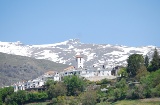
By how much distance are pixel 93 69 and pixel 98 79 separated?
39.7ft

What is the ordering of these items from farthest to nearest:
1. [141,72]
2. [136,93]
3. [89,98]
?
[141,72], [89,98], [136,93]

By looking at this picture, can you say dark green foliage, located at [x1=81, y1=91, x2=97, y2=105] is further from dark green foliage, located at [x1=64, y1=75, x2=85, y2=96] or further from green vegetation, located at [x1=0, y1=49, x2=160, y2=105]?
dark green foliage, located at [x1=64, y1=75, x2=85, y2=96]

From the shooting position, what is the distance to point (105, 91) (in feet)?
332

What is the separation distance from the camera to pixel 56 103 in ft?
318

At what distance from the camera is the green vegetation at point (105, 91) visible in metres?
92.1

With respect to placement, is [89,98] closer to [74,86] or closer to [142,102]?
[142,102]

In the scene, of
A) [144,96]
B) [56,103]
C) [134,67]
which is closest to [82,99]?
[56,103]

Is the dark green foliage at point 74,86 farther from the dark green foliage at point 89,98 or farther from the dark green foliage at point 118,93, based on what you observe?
the dark green foliage at point 118,93

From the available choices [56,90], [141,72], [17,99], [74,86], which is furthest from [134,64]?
[17,99]

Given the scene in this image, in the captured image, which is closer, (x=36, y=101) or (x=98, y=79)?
(x=36, y=101)

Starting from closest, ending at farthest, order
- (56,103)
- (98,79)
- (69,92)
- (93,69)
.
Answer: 1. (56,103)
2. (69,92)
3. (98,79)
4. (93,69)

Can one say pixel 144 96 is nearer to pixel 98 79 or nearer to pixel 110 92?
pixel 110 92

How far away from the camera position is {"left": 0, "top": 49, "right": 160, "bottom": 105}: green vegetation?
9206 cm

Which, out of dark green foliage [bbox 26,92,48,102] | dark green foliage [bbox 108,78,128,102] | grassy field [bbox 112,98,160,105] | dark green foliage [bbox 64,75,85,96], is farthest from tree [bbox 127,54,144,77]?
dark green foliage [bbox 26,92,48,102]
